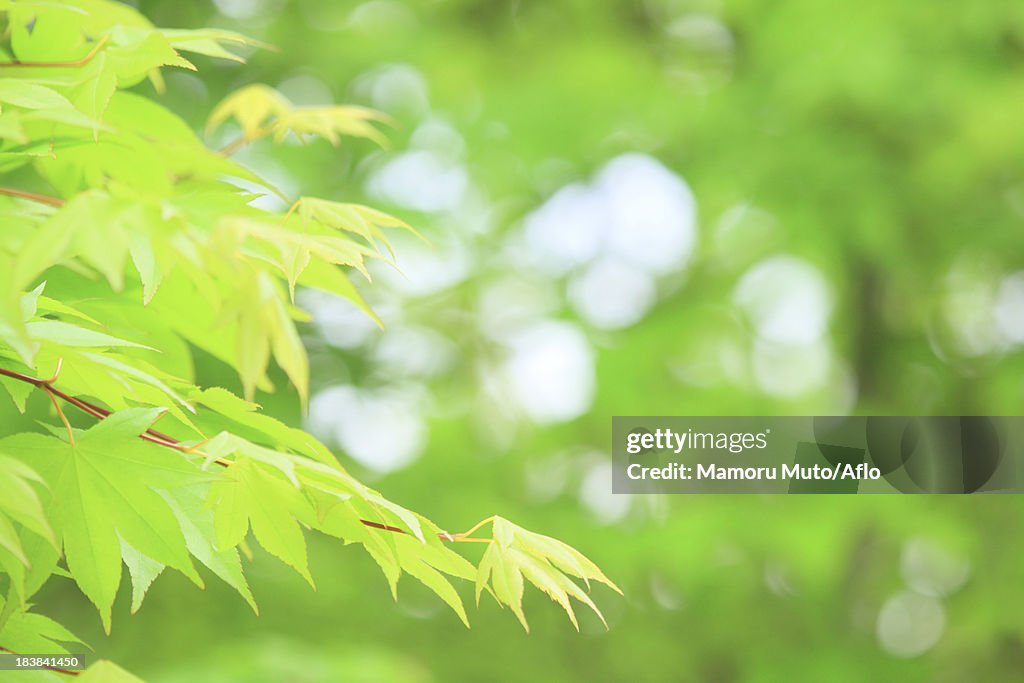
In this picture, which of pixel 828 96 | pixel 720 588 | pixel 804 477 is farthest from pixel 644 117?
pixel 720 588

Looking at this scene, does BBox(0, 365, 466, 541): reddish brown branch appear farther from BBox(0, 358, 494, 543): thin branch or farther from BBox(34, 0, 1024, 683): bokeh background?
BBox(34, 0, 1024, 683): bokeh background

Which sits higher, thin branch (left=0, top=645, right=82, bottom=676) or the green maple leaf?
the green maple leaf

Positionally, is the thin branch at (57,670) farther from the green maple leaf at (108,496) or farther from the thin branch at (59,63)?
the thin branch at (59,63)

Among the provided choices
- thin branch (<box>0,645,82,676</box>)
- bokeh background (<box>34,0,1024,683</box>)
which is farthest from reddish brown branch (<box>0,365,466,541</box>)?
bokeh background (<box>34,0,1024,683</box>)

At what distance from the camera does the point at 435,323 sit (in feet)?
10.1

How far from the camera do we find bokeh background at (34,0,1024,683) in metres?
2.60

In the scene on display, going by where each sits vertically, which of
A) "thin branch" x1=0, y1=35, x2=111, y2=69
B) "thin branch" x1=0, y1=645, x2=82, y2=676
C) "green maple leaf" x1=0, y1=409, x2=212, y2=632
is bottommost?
"thin branch" x1=0, y1=645, x2=82, y2=676

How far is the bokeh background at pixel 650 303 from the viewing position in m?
2.60

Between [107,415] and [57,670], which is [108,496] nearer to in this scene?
[107,415]

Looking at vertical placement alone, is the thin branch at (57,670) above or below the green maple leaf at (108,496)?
below

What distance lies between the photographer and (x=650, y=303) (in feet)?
10.1

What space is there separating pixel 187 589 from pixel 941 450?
2.36m

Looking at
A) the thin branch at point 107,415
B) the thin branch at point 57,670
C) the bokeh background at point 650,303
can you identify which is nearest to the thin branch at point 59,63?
the thin branch at point 107,415

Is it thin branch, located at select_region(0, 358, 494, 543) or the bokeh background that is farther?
the bokeh background
